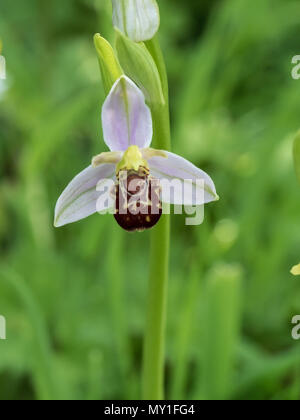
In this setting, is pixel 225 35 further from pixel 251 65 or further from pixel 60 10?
pixel 60 10

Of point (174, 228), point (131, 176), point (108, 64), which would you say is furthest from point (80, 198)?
point (174, 228)

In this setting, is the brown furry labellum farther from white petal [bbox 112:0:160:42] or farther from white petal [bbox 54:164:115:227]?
white petal [bbox 112:0:160:42]

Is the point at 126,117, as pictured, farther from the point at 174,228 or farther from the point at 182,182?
the point at 174,228

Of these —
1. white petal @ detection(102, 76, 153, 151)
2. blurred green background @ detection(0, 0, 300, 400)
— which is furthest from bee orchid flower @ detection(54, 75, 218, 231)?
blurred green background @ detection(0, 0, 300, 400)

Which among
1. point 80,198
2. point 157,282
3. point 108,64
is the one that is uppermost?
point 108,64

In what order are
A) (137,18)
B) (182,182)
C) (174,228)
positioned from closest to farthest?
(137,18), (182,182), (174,228)

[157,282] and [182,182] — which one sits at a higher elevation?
[182,182]

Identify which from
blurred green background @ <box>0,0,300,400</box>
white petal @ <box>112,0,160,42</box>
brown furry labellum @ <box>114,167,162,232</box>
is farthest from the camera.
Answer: blurred green background @ <box>0,0,300,400</box>
